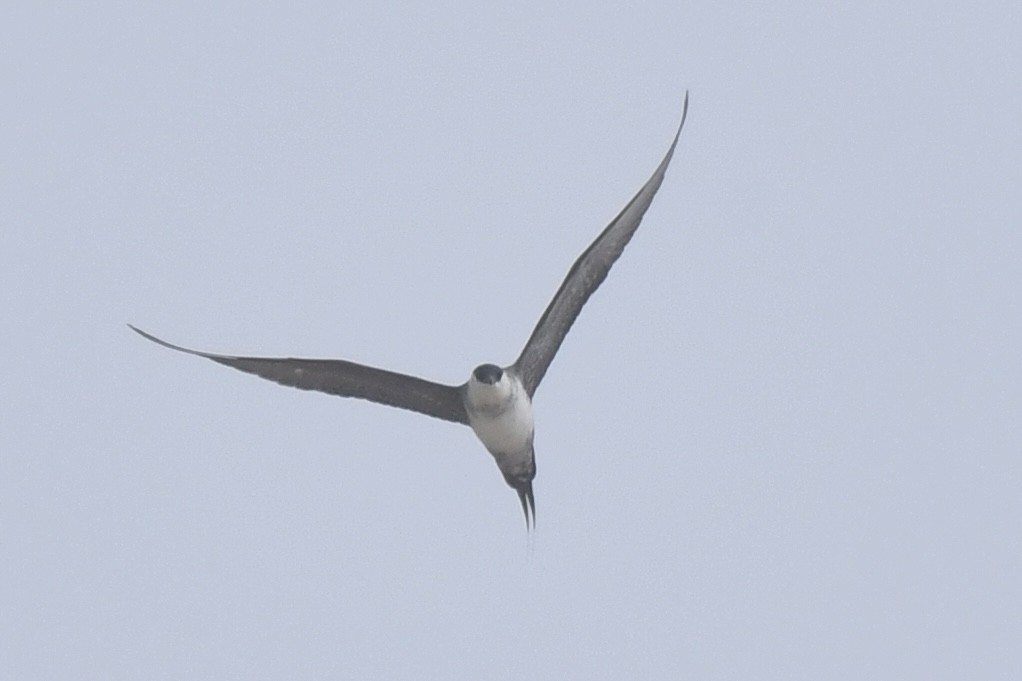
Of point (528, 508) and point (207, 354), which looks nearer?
point (207, 354)

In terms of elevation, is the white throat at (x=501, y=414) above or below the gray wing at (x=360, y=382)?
below

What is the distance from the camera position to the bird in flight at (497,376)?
15508mm

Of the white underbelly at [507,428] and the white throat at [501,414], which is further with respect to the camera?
the white underbelly at [507,428]

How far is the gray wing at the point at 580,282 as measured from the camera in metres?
15.6

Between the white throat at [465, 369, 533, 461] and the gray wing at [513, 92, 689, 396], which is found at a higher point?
the gray wing at [513, 92, 689, 396]

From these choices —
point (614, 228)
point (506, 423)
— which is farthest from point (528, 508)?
point (614, 228)

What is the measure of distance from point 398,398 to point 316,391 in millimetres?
594

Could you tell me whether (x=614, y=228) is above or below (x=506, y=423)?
above

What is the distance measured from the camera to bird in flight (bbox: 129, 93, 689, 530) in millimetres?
Answer: 15508

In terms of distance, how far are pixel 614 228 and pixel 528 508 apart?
2.47 metres

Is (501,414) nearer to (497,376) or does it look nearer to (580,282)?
(497,376)

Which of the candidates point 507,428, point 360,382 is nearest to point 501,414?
point 507,428

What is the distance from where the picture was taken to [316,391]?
15.8m

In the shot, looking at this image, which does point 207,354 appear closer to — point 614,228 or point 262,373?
point 262,373
